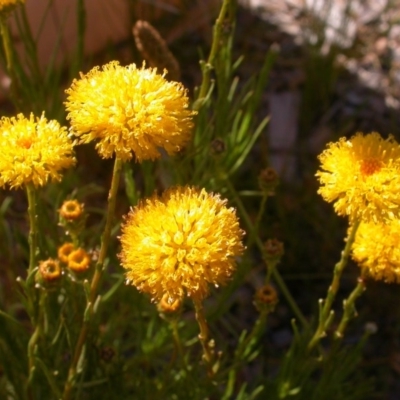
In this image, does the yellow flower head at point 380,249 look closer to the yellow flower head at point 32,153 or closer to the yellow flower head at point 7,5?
the yellow flower head at point 32,153

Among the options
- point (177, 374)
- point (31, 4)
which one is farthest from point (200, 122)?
point (31, 4)

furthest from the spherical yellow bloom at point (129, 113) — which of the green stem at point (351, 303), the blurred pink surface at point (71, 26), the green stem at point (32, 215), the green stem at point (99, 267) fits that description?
the blurred pink surface at point (71, 26)

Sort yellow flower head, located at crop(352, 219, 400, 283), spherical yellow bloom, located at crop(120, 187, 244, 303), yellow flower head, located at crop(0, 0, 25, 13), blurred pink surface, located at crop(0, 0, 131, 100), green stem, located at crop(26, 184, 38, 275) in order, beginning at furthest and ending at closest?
1. blurred pink surface, located at crop(0, 0, 131, 100)
2. yellow flower head, located at crop(0, 0, 25, 13)
3. yellow flower head, located at crop(352, 219, 400, 283)
4. green stem, located at crop(26, 184, 38, 275)
5. spherical yellow bloom, located at crop(120, 187, 244, 303)

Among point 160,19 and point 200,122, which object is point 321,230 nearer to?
point 200,122

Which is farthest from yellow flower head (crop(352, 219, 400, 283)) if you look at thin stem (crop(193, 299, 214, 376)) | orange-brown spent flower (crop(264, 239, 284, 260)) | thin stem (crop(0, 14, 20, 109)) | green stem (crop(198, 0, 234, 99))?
thin stem (crop(0, 14, 20, 109))

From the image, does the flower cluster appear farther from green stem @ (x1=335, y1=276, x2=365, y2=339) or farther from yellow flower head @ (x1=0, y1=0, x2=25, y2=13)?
yellow flower head @ (x1=0, y1=0, x2=25, y2=13)
